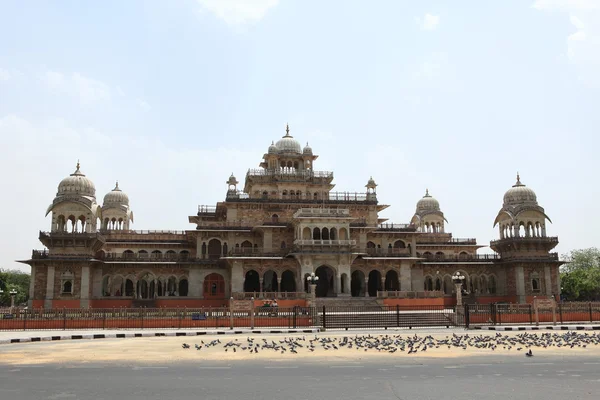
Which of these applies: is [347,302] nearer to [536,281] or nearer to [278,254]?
[278,254]

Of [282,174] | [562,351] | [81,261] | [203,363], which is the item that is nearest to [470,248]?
[282,174]

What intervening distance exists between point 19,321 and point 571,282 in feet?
225

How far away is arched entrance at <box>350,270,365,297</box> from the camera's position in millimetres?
57781

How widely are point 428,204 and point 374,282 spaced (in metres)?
22.9

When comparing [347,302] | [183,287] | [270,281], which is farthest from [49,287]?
[347,302]

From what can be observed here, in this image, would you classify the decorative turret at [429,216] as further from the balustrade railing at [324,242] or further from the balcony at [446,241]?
the balustrade railing at [324,242]

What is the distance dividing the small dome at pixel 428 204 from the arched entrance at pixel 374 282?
2207cm

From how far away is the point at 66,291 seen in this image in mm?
52375

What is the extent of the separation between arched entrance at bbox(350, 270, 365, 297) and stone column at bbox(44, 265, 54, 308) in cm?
2795

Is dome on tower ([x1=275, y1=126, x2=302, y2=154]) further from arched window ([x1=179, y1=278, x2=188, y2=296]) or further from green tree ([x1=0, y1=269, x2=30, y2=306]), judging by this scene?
green tree ([x1=0, y1=269, x2=30, y2=306])

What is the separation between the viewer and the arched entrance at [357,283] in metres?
57.8

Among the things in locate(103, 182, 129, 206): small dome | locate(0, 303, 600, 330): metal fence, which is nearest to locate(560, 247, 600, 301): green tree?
locate(0, 303, 600, 330): metal fence

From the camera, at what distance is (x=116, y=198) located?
74875 mm

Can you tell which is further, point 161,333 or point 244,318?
point 244,318
